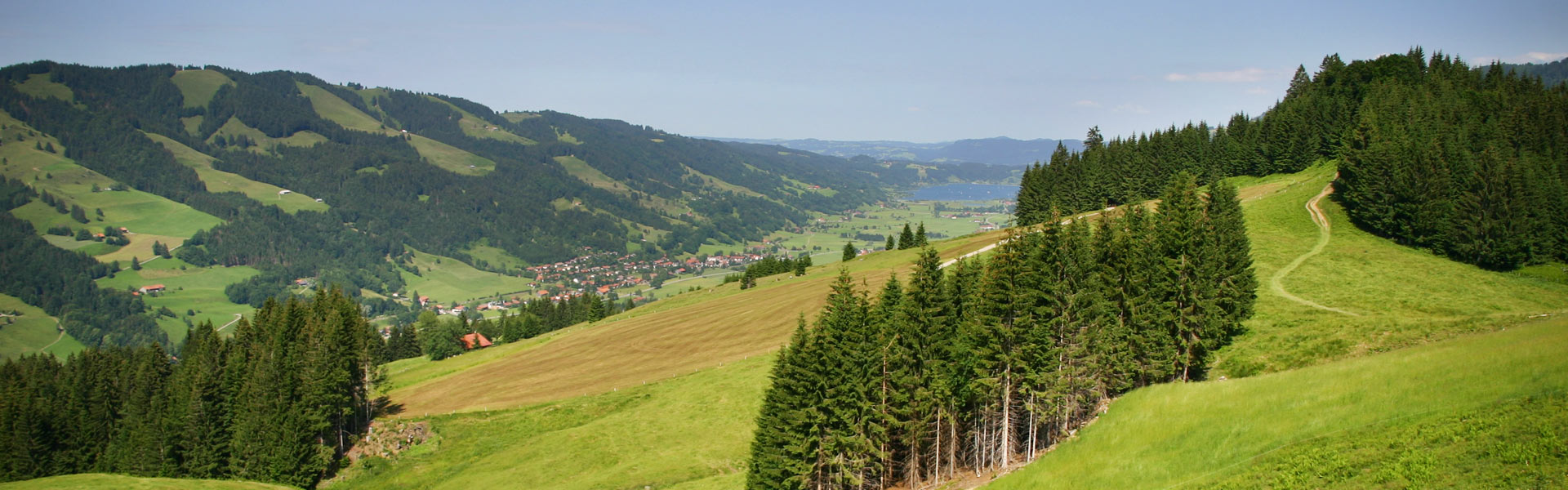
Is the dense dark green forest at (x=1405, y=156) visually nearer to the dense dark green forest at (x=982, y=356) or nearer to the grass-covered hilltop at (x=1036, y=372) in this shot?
the grass-covered hilltop at (x=1036, y=372)

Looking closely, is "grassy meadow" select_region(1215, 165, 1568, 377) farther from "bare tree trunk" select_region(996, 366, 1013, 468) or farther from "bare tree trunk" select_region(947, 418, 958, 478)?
"bare tree trunk" select_region(947, 418, 958, 478)

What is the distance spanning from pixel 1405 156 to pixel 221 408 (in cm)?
9862

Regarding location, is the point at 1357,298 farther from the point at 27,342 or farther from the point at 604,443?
the point at 27,342

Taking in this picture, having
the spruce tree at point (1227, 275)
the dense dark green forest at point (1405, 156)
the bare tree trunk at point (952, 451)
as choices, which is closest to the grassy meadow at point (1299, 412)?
the bare tree trunk at point (952, 451)

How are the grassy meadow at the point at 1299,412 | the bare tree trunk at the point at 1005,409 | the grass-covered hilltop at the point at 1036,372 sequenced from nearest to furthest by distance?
the grassy meadow at the point at 1299,412, the grass-covered hilltop at the point at 1036,372, the bare tree trunk at the point at 1005,409

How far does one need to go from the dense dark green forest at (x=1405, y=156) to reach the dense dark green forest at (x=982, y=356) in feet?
61.3

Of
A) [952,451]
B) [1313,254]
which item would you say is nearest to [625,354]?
[952,451]

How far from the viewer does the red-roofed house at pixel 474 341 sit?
11731 cm

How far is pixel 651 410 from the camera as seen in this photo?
54844mm

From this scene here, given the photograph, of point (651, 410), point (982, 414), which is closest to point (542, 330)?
point (651, 410)

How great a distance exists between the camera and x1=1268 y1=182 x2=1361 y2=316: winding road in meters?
48.2

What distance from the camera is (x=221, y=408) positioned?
5772 cm

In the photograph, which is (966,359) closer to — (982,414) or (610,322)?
(982,414)

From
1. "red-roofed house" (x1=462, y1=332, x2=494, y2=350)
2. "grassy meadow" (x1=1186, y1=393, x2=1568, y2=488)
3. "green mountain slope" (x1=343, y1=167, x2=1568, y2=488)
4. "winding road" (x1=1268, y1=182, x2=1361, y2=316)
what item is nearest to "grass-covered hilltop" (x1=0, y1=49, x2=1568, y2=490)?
"grassy meadow" (x1=1186, y1=393, x2=1568, y2=488)
